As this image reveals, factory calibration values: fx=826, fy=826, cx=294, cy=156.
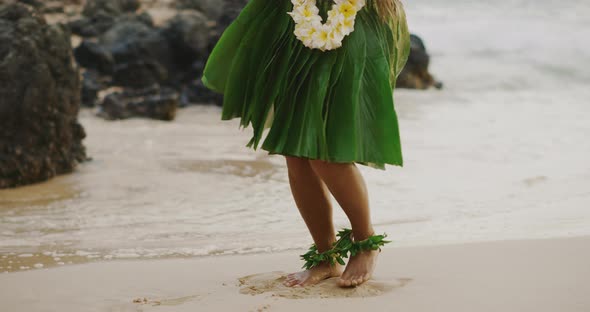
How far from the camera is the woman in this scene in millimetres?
2836

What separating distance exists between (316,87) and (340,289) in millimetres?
706

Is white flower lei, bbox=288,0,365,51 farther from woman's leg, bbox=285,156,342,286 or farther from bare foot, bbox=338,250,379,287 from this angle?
bare foot, bbox=338,250,379,287

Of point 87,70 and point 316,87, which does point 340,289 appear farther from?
point 87,70

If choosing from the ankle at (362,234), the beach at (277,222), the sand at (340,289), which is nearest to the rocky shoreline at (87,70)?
the beach at (277,222)

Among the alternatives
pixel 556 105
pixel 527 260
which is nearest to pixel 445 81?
pixel 556 105

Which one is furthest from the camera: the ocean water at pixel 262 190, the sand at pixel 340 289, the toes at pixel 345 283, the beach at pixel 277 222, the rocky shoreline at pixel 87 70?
the rocky shoreline at pixel 87 70

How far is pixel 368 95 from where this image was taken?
2883 millimetres

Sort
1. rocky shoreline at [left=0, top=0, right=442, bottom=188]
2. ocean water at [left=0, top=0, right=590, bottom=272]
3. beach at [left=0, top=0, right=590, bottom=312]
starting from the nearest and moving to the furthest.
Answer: beach at [left=0, top=0, right=590, bottom=312]
ocean water at [left=0, top=0, right=590, bottom=272]
rocky shoreline at [left=0, top=0, right=442, bottom=188]

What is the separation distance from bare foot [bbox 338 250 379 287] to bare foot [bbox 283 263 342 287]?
137 millimetres

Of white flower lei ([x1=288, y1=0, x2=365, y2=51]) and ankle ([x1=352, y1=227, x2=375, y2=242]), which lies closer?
white flower lei ([x1=288, y1=0, x2=365, y2=51])

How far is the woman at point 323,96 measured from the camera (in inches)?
112

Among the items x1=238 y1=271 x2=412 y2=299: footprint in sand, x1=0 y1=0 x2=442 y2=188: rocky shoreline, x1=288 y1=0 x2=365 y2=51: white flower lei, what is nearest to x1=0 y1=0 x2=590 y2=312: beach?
x1=238 y1=271 x2=412 y2=299: footprint in sand

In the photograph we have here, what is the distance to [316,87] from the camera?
2.85 m

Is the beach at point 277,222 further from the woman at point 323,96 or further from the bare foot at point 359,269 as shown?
the woman at point 323,96
